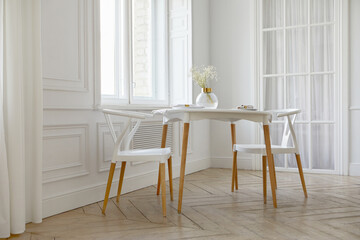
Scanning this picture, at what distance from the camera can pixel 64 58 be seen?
2.90 m

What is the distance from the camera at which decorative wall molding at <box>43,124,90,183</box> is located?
9.04 feet

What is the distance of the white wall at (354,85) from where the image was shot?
4.28 meters

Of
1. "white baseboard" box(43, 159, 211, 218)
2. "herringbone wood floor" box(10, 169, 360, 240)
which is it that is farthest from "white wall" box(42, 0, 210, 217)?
"herringbone wood floor" box(10, 169, 360, 240)

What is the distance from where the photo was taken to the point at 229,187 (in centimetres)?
372

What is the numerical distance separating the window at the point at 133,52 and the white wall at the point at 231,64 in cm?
85

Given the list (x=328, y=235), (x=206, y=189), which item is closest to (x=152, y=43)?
(x=206, y=189)

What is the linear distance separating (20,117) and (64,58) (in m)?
0.71

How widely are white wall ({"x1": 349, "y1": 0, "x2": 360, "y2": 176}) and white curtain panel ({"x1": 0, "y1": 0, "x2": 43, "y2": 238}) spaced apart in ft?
11.0

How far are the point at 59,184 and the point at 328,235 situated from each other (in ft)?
6.12

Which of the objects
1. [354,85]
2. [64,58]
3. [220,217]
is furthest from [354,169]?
[64,58]

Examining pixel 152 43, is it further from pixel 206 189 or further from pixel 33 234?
pixel 33 234

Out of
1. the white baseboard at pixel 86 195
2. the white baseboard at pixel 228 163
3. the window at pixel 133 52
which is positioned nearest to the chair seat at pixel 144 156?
the white baseboard at pixel 86 195

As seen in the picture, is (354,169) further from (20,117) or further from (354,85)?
(20,117)

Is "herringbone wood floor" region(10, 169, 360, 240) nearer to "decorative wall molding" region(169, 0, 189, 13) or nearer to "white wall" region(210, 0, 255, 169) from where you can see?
"white wall" region(210, 0, 255, 169)
